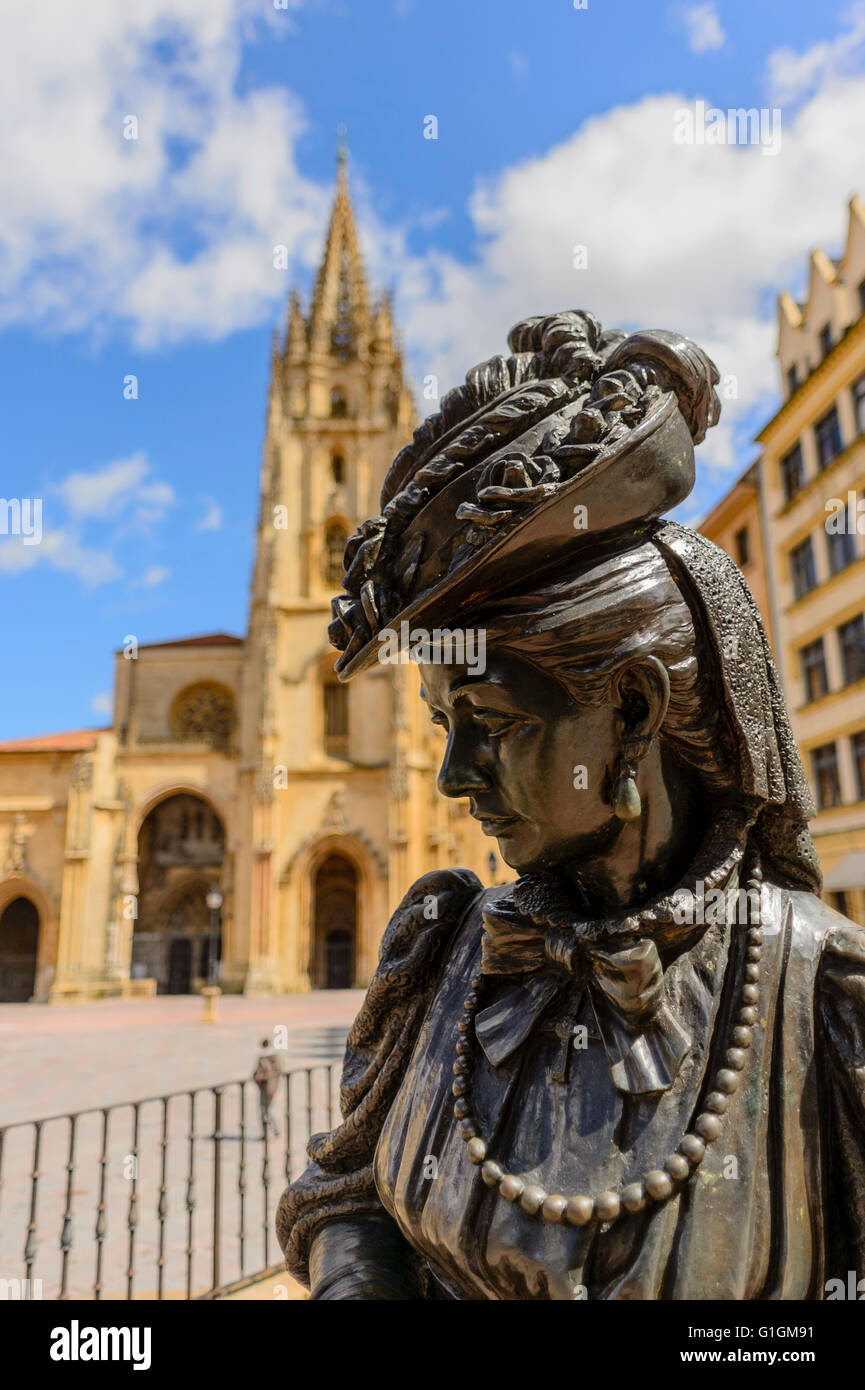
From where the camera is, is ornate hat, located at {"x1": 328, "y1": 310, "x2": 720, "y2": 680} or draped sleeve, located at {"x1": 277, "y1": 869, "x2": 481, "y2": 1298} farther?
draped sleeve, located at {"x1": 277, "y1": 869, "x2": 481, "y2": 1298}

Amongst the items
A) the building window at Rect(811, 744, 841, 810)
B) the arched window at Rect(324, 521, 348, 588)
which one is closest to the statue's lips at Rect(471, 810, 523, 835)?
the building window at Rect(811, 744, 841, 810)

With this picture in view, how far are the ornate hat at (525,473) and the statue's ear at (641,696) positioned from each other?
0.61 feet

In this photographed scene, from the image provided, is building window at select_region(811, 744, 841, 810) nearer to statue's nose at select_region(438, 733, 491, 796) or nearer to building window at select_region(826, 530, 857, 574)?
building window at select_region(826, 530, 857, 574)

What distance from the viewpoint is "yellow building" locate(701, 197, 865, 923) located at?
1770cm

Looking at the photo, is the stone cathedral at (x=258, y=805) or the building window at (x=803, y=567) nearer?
the building window at (x=803, y=567)

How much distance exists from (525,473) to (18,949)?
37254 millimetres

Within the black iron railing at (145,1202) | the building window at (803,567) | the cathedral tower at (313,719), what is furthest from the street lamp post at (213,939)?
the black iron railing at (145,1202)

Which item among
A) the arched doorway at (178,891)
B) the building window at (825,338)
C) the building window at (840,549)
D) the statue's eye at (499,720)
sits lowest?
the statue's eye at (499,720)

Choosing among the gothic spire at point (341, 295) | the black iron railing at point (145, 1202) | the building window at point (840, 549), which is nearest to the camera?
the black iron railing at point (145, 1202)

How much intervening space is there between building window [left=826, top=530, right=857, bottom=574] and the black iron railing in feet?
51.1

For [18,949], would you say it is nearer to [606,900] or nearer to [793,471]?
[793,471]

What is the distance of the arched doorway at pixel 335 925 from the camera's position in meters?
32.0

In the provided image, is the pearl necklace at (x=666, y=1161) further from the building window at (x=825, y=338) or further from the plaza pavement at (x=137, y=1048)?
the building window at (x=825, y=338)

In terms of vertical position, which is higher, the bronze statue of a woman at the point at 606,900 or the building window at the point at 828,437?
the building window at the point at 828,437
